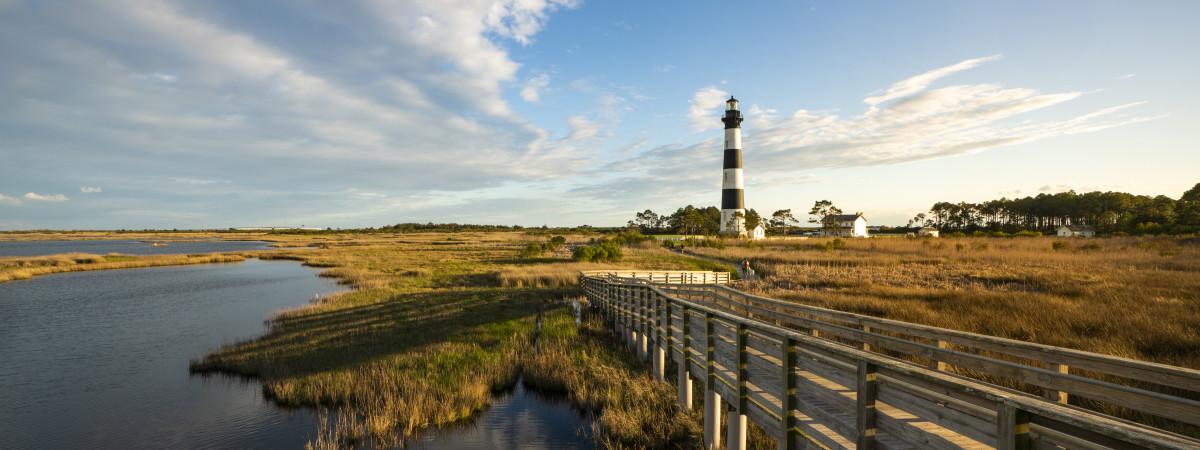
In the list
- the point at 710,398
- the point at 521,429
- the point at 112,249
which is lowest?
the point at 521,429

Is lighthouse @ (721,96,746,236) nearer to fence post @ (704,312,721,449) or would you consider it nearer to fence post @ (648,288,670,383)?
fence post @ (648,288,670,383)

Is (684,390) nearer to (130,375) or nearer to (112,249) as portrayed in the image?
(130,375)

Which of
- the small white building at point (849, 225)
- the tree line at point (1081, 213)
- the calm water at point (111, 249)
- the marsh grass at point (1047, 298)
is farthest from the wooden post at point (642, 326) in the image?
the small white building at point (849, 225)

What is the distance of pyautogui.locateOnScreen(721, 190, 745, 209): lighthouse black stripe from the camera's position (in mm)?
64812

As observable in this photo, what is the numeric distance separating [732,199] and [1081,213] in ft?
286

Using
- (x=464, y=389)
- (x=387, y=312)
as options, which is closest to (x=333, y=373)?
(x=464, y=389)

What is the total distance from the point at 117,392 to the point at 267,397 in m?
4.10

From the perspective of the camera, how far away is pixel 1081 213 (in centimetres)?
9981

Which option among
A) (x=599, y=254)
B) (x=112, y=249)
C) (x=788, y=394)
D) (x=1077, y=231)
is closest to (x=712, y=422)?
(x=788, y=394)

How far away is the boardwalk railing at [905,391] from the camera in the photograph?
3121mm

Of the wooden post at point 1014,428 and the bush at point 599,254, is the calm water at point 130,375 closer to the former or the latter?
the wooden post at point 1014,428

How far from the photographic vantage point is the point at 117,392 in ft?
39.8

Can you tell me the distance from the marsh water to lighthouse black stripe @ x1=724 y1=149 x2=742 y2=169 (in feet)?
175

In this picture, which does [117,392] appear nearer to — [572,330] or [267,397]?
[267,397]
